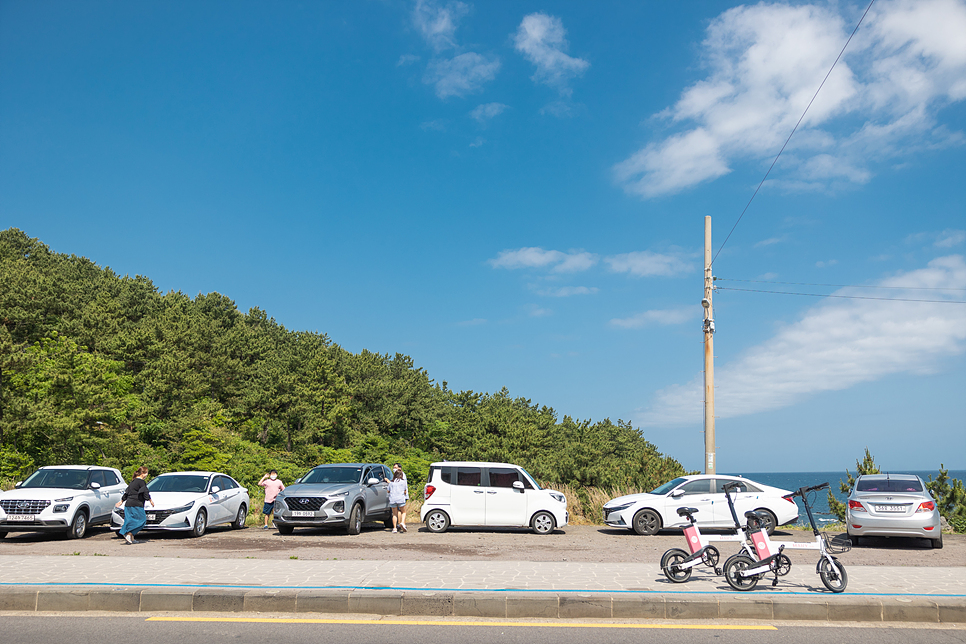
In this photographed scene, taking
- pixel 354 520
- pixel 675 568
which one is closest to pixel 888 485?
pixel 675 568

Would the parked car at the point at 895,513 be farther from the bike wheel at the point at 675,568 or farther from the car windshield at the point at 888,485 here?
the bike wheel at the point at 675,568

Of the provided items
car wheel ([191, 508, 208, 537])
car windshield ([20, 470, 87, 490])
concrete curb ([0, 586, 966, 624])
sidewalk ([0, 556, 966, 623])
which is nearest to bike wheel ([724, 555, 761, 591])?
sidewalk ([0, 556, 966, 623])

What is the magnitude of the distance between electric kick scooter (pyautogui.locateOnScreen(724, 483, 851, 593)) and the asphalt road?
0.92 meters


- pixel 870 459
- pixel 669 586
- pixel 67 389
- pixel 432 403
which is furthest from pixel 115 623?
pixel 432 403

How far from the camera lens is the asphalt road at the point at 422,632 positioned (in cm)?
641

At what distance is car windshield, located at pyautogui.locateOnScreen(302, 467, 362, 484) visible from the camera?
Result: 18.0 metres

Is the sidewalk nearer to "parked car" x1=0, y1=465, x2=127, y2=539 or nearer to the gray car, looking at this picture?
"parked car" x1=0, y1=465, x2=127, y2=539

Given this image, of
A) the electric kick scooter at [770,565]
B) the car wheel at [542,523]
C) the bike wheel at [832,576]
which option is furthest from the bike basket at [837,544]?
the car wheel at [542,523]

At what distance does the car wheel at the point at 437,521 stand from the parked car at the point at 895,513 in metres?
9.41

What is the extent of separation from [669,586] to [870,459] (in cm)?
1763

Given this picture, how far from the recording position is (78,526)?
1553cm

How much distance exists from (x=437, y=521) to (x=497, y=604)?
404 inches

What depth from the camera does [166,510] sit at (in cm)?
1586

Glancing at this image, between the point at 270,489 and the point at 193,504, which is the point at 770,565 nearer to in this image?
the point at 193,504
